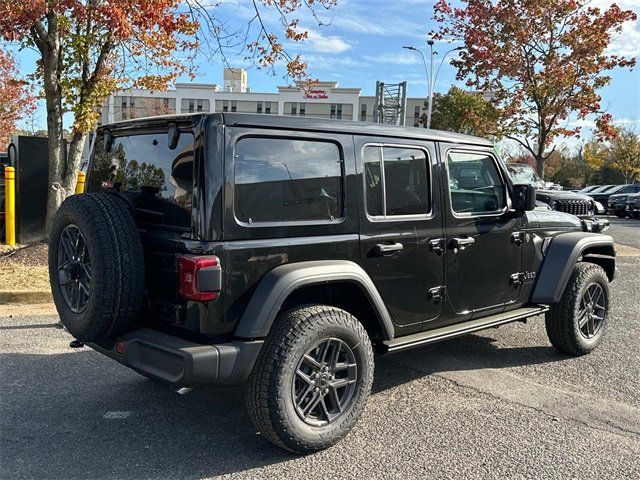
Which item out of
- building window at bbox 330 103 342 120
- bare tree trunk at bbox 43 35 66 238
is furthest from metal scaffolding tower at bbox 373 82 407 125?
building window at bbox 330 103 342 120

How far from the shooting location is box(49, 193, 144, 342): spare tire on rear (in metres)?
3.04

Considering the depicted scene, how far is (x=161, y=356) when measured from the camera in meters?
2.96

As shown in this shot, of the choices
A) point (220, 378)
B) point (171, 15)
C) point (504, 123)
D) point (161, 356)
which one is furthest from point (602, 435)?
point (504, 123)

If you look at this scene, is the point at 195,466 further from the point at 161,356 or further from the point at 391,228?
the point at 391,228

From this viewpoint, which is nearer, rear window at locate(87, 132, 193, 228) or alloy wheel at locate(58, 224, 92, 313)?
rear window at locate(87, 132, 193, 228)

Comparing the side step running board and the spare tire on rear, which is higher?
the spare tire on rear

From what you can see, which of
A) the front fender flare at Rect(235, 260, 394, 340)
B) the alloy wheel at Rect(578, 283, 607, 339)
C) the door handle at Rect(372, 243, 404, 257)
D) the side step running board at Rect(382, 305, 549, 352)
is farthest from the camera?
the alloy wheel at Rect(578, 283, 607, 339)

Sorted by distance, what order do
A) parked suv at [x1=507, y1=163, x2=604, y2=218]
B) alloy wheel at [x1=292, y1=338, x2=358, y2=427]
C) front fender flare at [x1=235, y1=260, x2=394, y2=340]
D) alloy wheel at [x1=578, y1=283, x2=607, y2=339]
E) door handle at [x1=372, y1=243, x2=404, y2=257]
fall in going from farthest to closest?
1. parked suv at [x1=507, y1=163, x2=604, y2=218]
2. alloy wheel at [x1=578, y1=283, x2=607, y2=339]
3. door handle at [x1=372, y1=243, x2=404, y2=257]
4. alloy wheel at [x1=292, y1=338, x2=358, y2=427]
5. front fender flare at [x1=235, y1=260, x2=394, y2=340]

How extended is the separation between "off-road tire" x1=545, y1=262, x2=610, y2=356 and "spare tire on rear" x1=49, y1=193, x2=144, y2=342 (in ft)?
11.7

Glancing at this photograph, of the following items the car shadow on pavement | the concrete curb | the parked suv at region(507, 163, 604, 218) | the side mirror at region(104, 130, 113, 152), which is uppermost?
the side mirror at region(104, 130, 113, 152)

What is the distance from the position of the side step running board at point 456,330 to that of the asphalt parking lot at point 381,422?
0.49 m

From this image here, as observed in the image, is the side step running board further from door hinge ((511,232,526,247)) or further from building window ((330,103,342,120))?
building window ((330,103,342,120))

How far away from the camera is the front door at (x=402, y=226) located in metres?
3.58

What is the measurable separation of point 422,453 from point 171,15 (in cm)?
654
